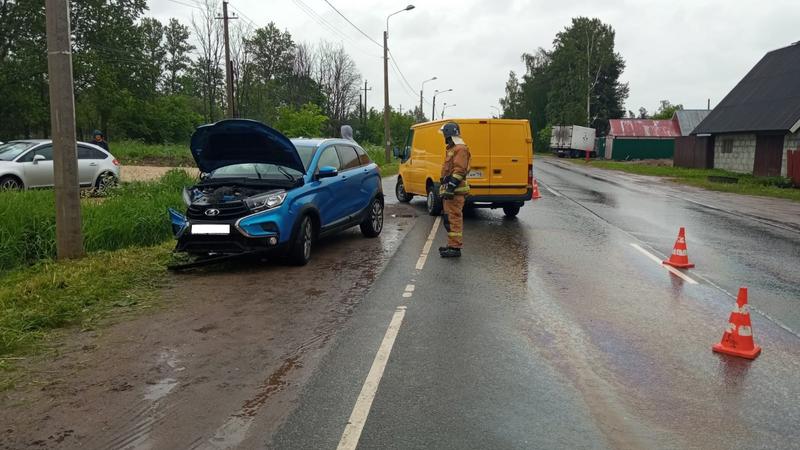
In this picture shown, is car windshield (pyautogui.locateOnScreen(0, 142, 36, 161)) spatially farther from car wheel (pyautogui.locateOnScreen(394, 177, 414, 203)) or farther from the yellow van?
the yellow van

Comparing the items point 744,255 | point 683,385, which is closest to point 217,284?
point 683,385

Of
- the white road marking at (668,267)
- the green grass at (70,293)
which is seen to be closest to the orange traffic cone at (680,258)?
the white road marking at (668,267)

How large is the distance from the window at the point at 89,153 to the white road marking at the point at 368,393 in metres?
13.1

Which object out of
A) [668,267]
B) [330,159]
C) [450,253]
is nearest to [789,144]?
[668,267]

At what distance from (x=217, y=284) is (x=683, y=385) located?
5100mm

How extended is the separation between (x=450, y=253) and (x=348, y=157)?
256 centimetres

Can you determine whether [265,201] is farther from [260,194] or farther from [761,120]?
[761,120]

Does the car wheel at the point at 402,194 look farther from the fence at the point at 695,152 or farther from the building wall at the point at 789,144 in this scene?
the fence at the point at 695,152

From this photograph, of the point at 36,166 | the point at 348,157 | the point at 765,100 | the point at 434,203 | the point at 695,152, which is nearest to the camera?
the point at 348,157

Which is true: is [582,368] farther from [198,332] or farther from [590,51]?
[590,51]

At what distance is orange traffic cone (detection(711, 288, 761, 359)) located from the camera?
15.7 ft

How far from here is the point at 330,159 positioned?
9328 mm

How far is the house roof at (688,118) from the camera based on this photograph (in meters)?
59.1

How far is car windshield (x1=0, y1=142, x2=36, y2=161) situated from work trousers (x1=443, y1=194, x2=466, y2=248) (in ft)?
36.6
